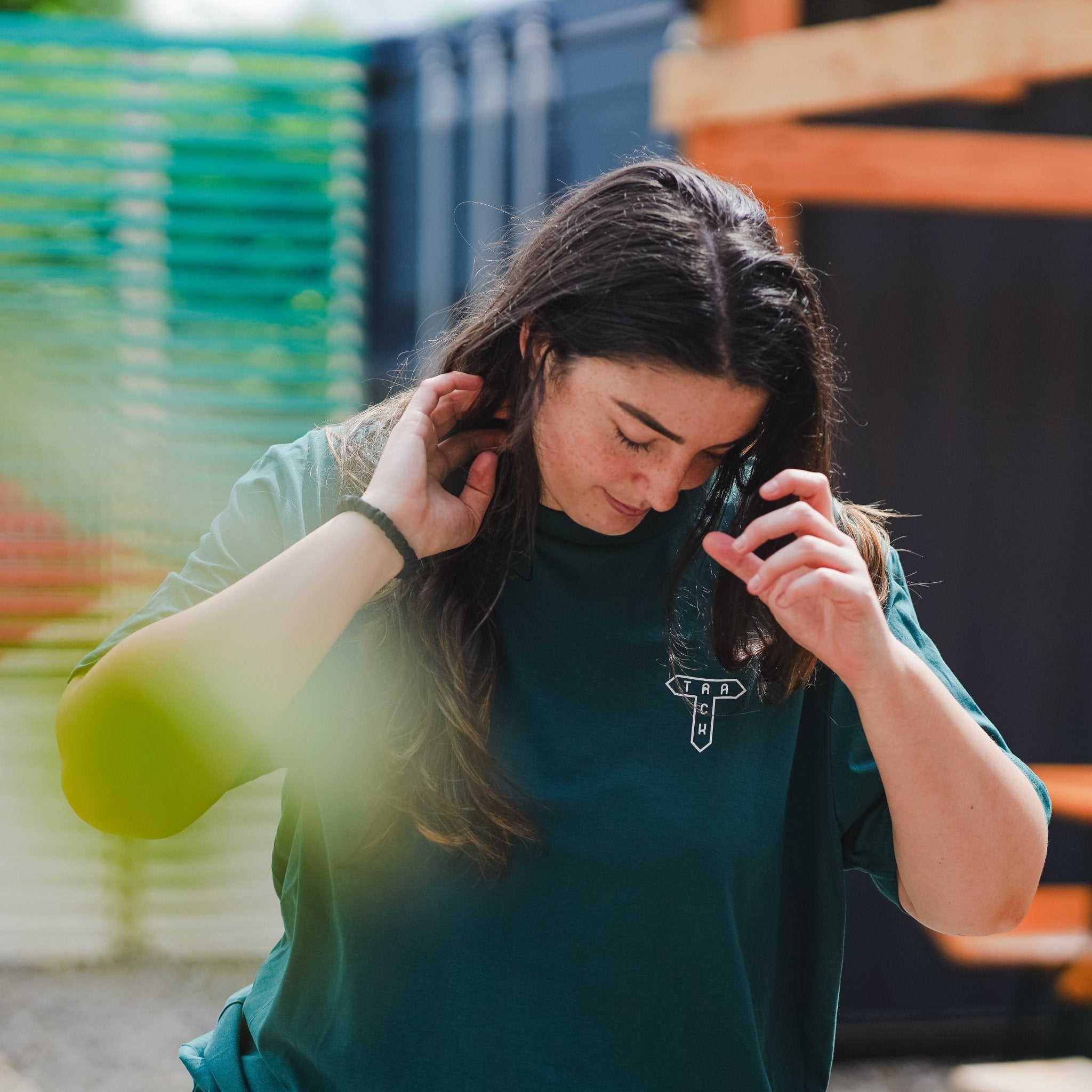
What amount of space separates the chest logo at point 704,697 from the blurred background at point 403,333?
67.8 inches

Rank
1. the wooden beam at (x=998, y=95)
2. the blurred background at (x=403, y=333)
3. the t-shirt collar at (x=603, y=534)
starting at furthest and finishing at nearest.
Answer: the blurred background at (x=403, y=333), the wooden beam at (x=998, y=95), the t-shirt collar at (x=603, y=534)

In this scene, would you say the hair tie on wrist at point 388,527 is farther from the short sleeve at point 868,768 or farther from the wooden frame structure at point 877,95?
the wooden frame structure at point 877,95

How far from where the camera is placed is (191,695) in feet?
3.98

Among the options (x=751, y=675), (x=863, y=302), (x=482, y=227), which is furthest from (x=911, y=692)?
(x=482, y=227)

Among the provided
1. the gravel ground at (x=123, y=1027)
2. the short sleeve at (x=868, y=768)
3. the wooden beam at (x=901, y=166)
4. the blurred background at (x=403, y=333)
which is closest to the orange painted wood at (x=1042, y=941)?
the blurred background at (x=403, y=333)

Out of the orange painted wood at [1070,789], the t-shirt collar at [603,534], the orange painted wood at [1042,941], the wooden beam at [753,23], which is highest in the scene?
the wooden beam at [753,23]

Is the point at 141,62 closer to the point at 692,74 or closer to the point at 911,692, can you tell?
the point at 692,74

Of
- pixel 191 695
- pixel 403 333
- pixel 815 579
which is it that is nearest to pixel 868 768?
pixel 815 579

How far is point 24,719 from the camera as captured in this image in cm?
141

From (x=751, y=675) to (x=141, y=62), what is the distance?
3.90 metres

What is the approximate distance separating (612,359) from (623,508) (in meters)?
0.17

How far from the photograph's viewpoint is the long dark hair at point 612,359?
4.25 ft

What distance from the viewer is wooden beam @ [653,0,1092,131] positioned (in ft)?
8.52

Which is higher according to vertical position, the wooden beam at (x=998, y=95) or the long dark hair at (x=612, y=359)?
the wooden beam at (x=998, y=95)
